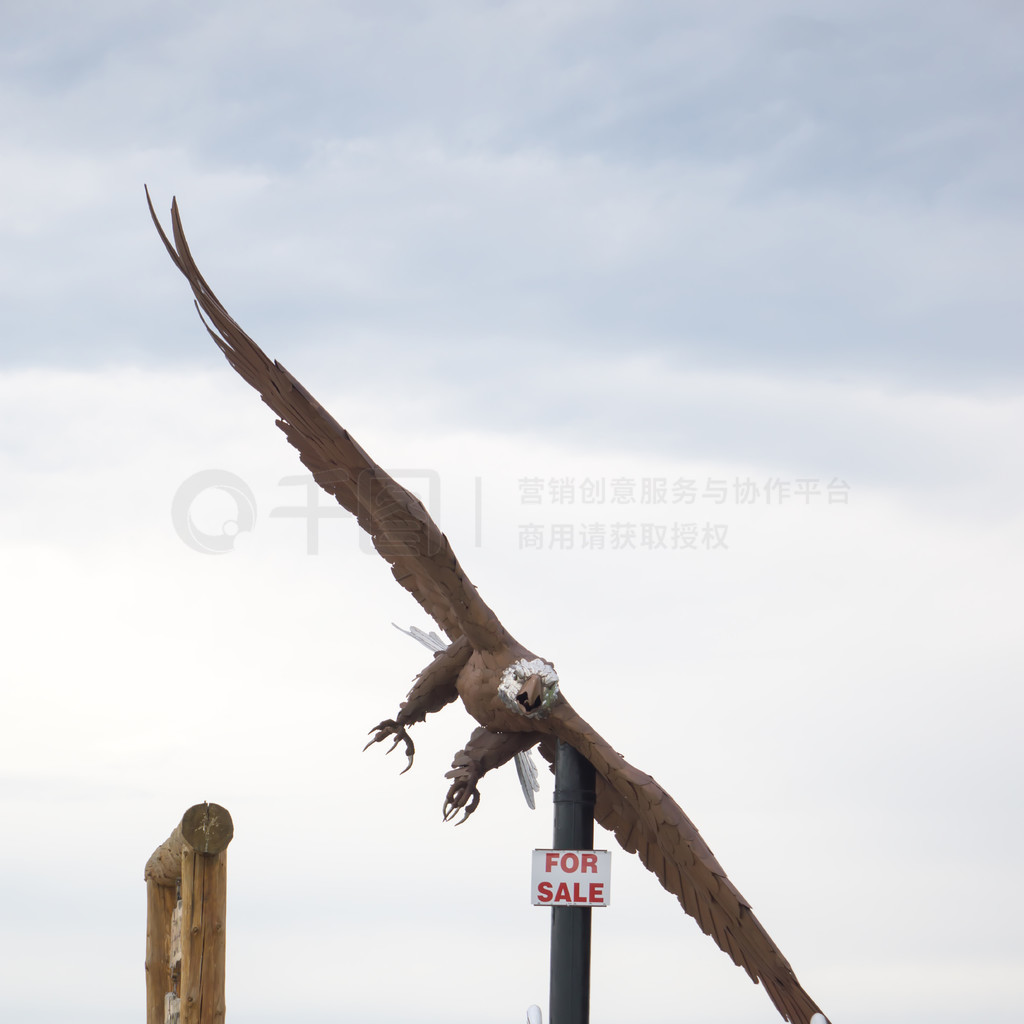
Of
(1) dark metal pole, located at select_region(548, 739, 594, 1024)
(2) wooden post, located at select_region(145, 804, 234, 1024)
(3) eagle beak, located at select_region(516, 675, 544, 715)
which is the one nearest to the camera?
(2) wooden post, located at select_region(145, 804, 234, 1024)

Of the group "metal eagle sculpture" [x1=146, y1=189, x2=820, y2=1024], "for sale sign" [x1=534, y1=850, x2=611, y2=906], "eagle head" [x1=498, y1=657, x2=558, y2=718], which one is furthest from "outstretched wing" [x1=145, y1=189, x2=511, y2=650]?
"for sale sign" [x1=534, y1=850, x2=611, y2=906]

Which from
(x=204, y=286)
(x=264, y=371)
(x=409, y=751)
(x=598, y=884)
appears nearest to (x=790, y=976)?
(x=598, y=884)

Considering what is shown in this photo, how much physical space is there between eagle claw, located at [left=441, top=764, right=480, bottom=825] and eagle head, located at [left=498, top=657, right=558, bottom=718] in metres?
0.52

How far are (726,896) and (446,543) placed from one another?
2317mm

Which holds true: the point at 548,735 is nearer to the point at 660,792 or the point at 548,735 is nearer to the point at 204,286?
the point at 660,792

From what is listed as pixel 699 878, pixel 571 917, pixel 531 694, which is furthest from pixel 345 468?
pixel 699 878

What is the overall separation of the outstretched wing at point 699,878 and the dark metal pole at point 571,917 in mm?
121

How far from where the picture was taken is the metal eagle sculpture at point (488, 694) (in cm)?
726

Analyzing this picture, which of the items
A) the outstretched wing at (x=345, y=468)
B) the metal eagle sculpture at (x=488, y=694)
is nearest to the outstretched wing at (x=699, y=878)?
the metal eagle sculpture at (x=488, y=694)

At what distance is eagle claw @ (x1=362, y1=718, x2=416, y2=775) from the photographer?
26.2 ft

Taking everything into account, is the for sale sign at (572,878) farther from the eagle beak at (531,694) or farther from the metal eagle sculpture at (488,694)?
the eagle beak at (531,694)

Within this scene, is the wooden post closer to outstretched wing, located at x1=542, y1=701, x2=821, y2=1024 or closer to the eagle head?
the eagle head

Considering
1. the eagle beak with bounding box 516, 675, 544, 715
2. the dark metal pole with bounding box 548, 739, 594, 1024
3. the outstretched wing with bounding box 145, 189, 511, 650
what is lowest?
the dark metal pole with bounding box 548, 739, 594, 1024

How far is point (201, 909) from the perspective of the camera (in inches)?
266
